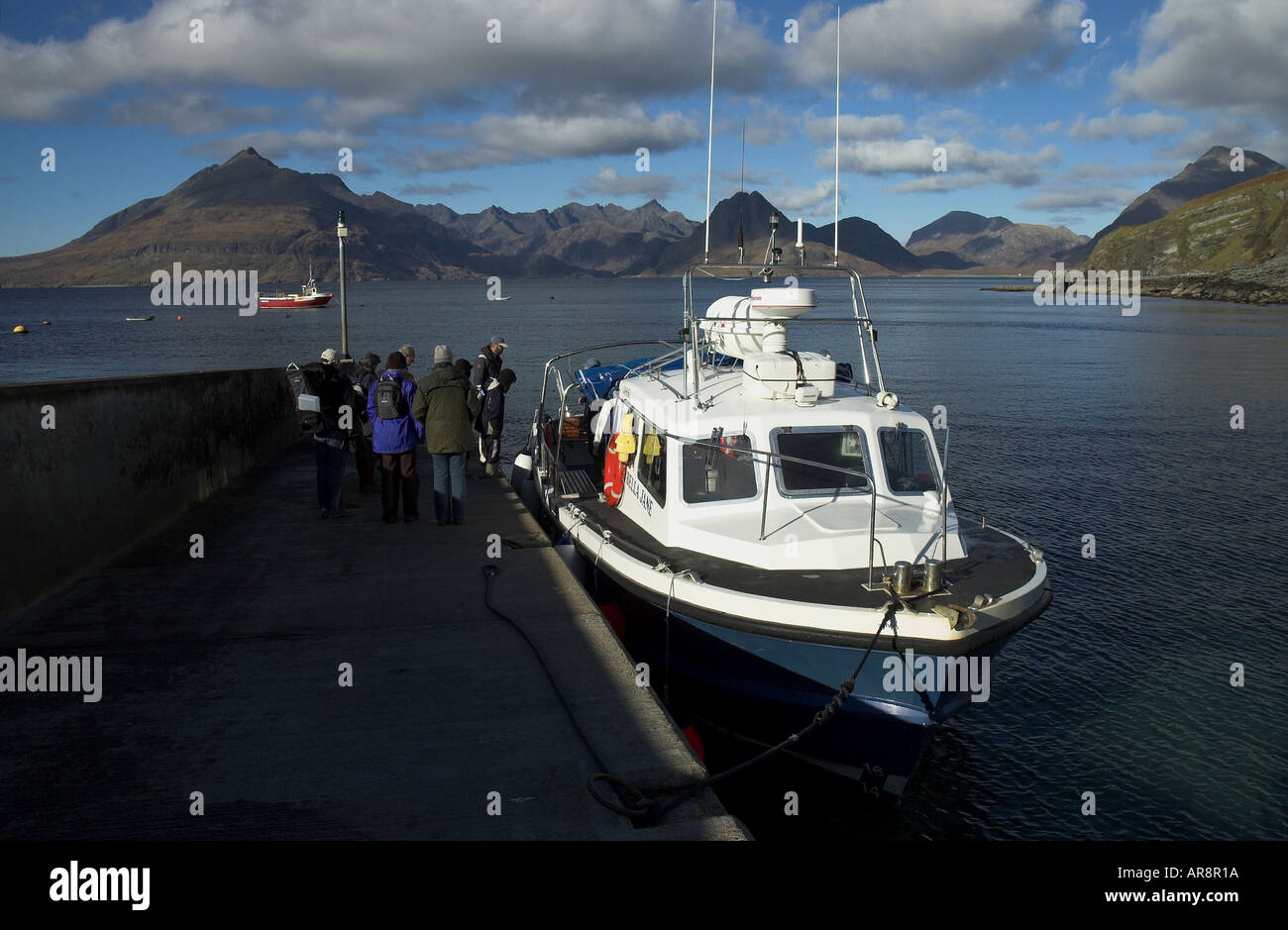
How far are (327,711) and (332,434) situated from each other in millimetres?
5349

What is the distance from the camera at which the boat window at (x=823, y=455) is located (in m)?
8.34

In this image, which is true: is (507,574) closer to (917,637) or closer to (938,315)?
(917,637)

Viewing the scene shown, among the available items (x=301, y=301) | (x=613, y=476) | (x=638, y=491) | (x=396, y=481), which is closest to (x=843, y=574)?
(x=638, y=491)

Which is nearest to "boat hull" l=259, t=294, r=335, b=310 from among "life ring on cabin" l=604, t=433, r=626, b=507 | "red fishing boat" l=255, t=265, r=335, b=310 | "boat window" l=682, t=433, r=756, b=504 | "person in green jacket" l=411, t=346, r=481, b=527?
"red fishing boat" l=255, t=265, r=335, b=310

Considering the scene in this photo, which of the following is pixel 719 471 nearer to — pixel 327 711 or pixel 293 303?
pixel 327 711

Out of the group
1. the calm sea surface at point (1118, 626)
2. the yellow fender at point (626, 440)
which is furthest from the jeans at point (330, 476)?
the calm sea surface at point (1118, 626)

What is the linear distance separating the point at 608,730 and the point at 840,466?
398 cm

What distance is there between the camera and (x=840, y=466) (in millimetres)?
8414

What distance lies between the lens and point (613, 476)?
33.2ft

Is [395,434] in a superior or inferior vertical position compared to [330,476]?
superior

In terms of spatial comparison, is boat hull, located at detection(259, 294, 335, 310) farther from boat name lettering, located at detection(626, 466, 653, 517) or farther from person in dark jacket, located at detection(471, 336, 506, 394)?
boat name lettering, located at detection(626, 466, 653, 517)
